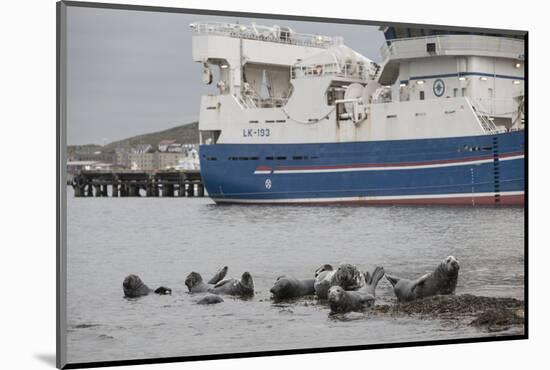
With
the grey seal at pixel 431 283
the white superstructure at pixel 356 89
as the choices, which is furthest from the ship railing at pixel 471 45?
the grey seal at pixel 431 283

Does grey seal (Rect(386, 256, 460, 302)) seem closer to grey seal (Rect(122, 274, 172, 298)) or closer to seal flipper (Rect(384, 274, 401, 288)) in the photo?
seal flipper (Rect(384, 274, 401, 288))

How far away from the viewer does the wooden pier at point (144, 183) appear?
7.36 m

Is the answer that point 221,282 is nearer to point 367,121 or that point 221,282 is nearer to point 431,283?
point 431,283

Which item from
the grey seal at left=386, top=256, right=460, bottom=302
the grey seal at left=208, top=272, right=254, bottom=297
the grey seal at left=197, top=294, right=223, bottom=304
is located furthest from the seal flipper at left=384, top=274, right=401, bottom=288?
the grey seal at left=197, top=294, right=223, bottom=304

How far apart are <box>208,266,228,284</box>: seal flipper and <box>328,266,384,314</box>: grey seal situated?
70 centimetres

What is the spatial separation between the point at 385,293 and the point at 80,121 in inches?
93.4

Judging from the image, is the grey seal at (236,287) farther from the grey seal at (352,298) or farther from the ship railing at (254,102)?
the ship railing at (254,102)

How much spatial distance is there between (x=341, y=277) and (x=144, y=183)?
144 centimetres

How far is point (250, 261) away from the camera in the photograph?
777 centimetres

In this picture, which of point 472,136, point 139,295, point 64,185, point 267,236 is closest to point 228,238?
point 267,236

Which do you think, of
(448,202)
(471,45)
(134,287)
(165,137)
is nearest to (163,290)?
(134,287)

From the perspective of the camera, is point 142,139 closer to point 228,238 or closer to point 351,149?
point 228,238

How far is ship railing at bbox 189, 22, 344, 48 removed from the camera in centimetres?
762

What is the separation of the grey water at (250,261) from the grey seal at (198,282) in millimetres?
37
